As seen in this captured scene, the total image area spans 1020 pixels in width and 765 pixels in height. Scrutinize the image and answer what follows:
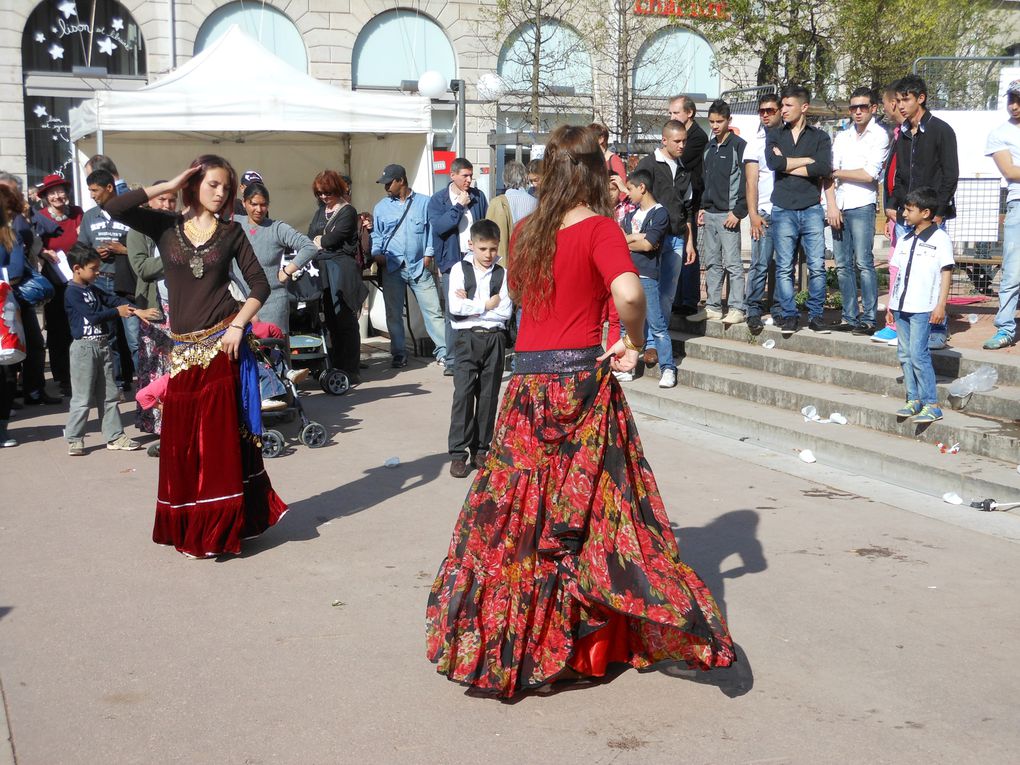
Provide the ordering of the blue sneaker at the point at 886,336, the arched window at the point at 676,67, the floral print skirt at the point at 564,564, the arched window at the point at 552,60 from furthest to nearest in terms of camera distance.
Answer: the arched window at the point at 676,67, the arched window at the point at 552,60, the blue sneaker at the point at 886,336, the floral print skirt at the point at 564,564

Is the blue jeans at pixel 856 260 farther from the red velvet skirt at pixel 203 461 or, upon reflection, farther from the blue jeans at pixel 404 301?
the red velvet skirt at pixel 203 461

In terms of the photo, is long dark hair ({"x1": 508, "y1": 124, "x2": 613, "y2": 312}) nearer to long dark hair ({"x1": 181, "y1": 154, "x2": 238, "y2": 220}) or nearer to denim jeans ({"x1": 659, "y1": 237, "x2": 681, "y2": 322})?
long dark hair ({"x1": 181, "y1": 154, "x2": 238, "y2": 220})

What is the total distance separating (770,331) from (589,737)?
23.2 feet

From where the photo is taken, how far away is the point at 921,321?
24.9 feet

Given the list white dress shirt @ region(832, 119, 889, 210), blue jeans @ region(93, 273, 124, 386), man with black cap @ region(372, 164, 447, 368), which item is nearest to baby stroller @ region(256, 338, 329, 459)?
blue jeans @ region(93, 273, 124, 386)

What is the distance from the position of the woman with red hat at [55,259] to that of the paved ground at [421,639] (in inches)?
149

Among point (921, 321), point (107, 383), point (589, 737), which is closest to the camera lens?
point (589, 737)

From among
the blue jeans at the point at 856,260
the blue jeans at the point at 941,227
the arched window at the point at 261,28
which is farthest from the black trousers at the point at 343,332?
the arched window at the point at 261,28

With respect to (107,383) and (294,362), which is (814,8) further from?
(107,383)

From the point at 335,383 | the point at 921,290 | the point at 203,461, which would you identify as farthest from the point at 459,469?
the point at 335,383

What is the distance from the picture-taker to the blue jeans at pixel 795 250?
998 cm

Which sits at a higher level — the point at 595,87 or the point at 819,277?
the point at 595,87

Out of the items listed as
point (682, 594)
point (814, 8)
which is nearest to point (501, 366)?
point (682, 594)

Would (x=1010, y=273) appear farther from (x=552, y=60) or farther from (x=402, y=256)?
(x=552, y=60)
